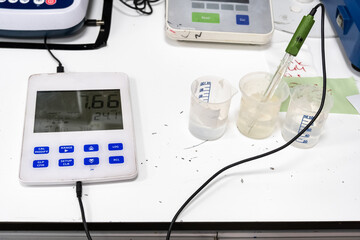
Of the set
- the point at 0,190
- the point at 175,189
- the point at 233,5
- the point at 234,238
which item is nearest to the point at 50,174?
the point at 0,190

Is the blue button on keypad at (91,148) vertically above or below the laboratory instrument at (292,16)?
below

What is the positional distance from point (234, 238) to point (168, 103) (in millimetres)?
259

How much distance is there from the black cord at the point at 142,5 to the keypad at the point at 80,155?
0.40 m

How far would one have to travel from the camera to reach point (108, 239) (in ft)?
2.26

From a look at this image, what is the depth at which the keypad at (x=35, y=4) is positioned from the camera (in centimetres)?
83

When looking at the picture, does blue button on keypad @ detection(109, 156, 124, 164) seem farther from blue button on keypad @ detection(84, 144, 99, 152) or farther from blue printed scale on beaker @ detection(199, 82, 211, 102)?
blue printed scale on beaker @ detection(199, 82, 211, 102)

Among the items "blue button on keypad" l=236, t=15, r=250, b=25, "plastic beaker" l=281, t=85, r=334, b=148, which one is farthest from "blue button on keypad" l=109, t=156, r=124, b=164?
"blue button on keypad" l=236, t=15, r=250, b=25

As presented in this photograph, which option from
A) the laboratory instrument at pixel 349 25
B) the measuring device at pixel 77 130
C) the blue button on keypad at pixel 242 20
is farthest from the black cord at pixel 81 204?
the laboratory instrument at pixel 349 25

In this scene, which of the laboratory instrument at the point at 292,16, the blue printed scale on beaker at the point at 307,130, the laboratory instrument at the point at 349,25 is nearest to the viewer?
the blue printed scale on beaker at the point at 307,130

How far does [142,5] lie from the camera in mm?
993

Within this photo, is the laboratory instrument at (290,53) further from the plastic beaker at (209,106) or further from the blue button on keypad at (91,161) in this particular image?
the blue button on keypad at (91,161)

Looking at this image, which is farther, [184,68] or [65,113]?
[184,68]

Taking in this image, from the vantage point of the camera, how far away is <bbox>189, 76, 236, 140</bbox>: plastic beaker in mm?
712

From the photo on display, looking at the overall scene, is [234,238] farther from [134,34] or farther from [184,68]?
[134,34]
